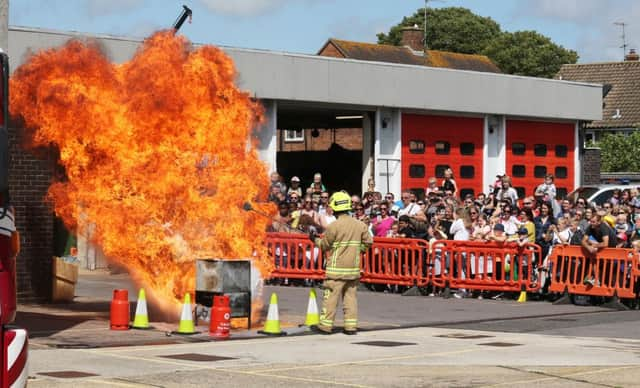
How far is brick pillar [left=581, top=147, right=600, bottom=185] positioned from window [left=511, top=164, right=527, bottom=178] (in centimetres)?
288

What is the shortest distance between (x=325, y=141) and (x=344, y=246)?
29.0 m

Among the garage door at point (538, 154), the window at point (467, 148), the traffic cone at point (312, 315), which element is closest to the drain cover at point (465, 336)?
the traffic cone at point (312, 315)

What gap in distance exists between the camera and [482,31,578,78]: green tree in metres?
86.3

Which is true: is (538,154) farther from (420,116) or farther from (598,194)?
(598,194)

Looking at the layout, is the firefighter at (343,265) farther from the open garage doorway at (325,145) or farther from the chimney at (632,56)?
the chimney at (632,56)

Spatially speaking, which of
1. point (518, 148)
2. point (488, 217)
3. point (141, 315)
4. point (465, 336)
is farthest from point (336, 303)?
point (518, 148)

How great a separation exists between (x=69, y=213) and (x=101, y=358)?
3.54 m

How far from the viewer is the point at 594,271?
20391mm

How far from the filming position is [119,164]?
620 inches

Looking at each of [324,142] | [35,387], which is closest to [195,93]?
[35,387]

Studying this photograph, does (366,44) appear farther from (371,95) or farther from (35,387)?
(35,387)

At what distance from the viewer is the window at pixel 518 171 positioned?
3506cm

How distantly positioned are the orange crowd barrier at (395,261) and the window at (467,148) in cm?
1130

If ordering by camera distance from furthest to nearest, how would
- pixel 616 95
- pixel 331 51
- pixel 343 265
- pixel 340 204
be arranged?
pixel 616 95 → pixel 331 51 → pixel 340 204 → pixel 343 265
